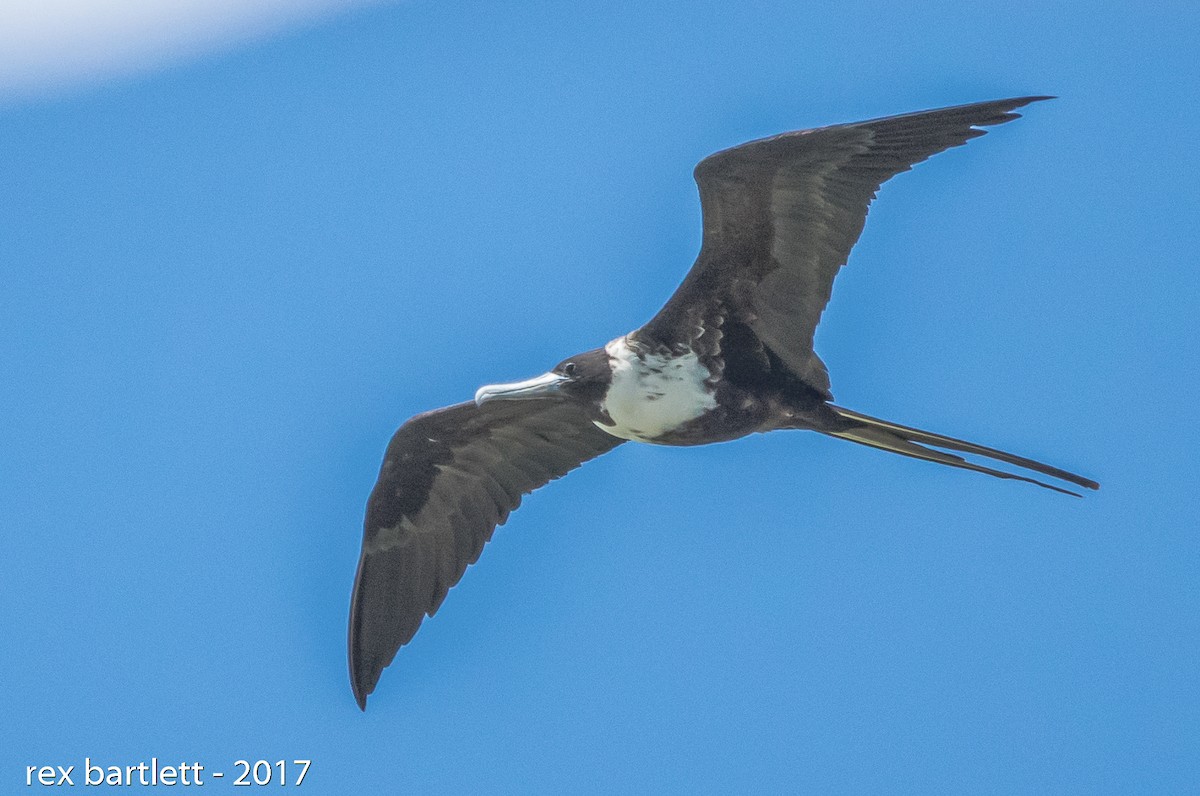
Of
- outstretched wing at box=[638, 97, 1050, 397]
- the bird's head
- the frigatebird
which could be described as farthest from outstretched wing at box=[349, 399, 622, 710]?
outstretched wing at box=[638, 97, 1050, 397]

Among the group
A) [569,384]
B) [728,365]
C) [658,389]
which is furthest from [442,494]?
[728,365]

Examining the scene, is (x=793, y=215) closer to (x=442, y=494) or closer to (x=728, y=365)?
(x=728, y=365)

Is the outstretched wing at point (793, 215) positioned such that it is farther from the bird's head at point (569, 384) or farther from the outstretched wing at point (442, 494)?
the outstretched wing at point (442, 494)

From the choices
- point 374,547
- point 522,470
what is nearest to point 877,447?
point 522,470

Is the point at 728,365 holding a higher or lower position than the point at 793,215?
lower

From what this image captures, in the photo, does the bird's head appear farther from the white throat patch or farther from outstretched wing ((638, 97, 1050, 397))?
outstretched wing ((638, 97, 1050, 397))

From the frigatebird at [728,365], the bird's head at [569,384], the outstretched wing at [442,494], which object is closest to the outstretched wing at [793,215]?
the frigatebird at [728,365]

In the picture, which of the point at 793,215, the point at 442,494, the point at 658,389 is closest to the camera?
the point at 793,215
